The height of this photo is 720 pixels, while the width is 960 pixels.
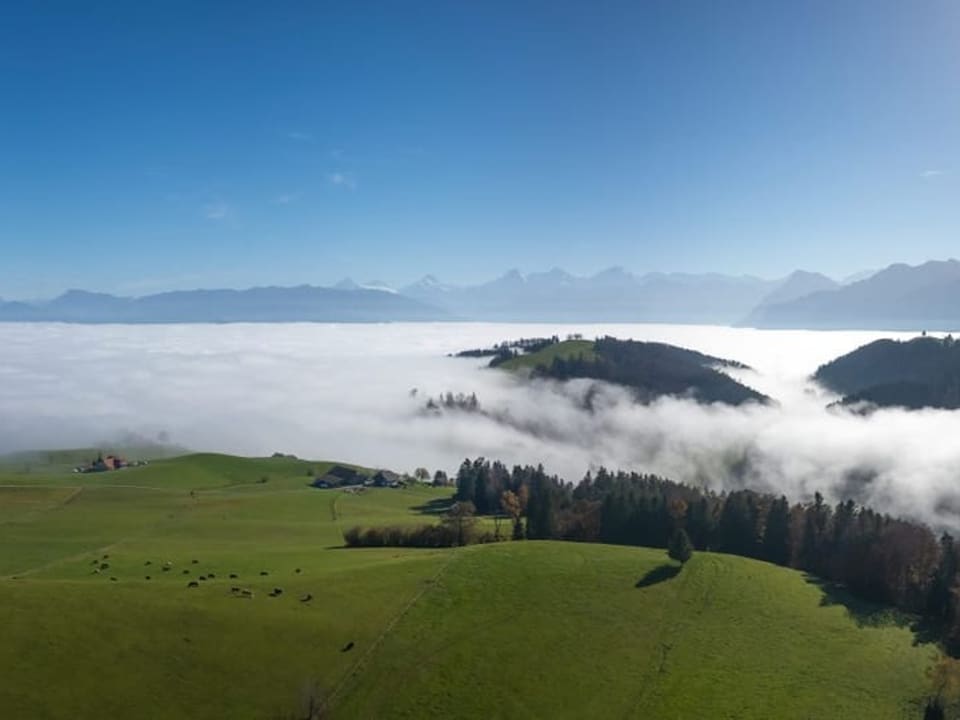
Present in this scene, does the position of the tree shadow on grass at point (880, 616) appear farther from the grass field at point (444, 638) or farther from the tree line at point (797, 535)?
the tree line at point (797, 535)

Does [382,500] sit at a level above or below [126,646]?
below

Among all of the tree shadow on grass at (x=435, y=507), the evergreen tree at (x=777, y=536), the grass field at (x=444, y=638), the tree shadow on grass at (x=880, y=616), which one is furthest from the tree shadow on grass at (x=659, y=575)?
the tree shadow on grass at (x=435, y=507)

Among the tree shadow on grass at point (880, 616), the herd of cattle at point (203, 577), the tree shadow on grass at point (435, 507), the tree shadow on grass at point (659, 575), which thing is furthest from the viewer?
the tree shadow on grass at point (435, 507)

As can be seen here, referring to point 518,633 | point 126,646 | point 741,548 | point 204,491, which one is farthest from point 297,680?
point 204,491

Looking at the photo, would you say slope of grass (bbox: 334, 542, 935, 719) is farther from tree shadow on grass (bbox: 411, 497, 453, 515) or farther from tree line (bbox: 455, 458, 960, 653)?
tree shadow on grass (bbox: 411, 497, 453, 515)

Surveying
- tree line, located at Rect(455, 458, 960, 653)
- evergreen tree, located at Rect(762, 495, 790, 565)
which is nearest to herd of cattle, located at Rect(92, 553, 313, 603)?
tree line, located at Rect(455, 458, 960, 653)

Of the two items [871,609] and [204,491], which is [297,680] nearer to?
[871,609]

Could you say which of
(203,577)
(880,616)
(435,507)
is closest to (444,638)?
(203,577)
